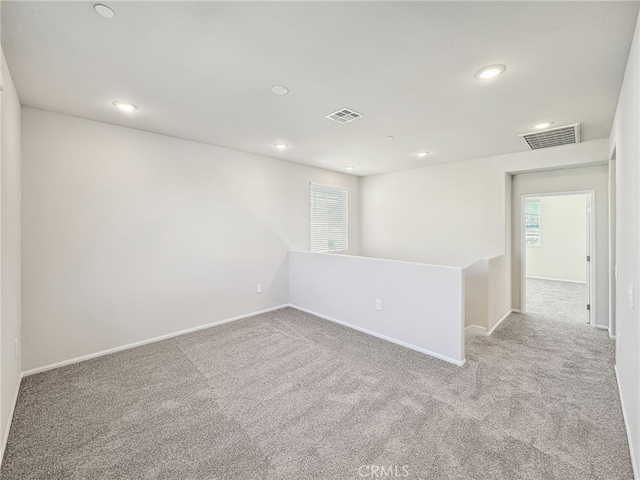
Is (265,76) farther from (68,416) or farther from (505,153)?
(505,153)

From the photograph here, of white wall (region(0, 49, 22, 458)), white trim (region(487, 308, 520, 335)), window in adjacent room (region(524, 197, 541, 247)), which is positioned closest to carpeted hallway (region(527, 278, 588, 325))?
white trim (region(487, 308, 520, 335))

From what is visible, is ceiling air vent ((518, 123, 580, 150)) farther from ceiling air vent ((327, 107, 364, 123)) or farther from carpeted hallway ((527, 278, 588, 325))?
carpeted hallway ((527, 278, 588, 325))

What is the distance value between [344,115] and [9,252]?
3.13 meters

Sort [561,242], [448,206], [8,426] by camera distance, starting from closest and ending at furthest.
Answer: [8,426] < [448,206] < [561,242]

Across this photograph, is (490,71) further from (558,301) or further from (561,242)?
(561,242)

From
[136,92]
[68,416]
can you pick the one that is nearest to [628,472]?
[68,416]

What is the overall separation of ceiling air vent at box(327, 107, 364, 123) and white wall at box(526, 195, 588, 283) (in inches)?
266

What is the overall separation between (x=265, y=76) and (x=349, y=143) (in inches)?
75.4

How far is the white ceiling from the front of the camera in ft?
5.05

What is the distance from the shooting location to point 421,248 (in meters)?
5.32

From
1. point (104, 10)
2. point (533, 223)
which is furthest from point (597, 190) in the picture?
point (104, 10)

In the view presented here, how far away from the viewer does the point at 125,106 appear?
2.70 metres

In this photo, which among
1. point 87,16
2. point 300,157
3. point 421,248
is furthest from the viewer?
point 421,248

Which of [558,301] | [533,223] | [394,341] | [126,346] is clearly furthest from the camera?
[533,223]
